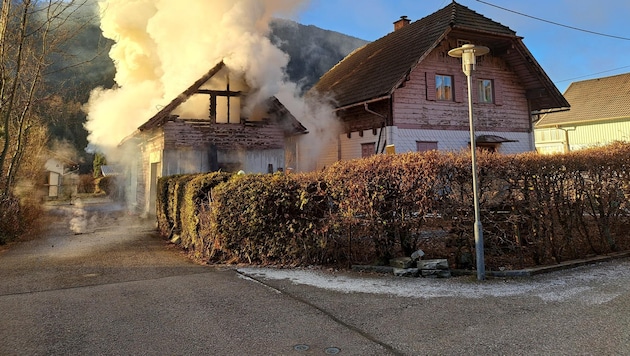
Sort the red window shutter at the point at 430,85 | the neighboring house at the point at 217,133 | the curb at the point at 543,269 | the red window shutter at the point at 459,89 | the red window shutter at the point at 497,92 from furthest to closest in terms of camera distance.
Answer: the red window shutter at the point at 497,92, the red window shutter at the point at 459,89, the red window shutter at the point at 430,85, the neighboring house at the point at 217,133, the curb at the point at 543,269

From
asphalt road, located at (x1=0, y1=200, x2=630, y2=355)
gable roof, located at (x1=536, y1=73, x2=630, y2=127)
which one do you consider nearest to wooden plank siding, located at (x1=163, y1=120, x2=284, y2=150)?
asphalt road, located at (x1=0, y1=200, x2=630, y2=355)

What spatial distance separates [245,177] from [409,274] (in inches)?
143

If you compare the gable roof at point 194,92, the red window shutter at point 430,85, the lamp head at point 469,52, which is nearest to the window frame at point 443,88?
the red window shutter at point 430,85

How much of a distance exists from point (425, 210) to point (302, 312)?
2718mm

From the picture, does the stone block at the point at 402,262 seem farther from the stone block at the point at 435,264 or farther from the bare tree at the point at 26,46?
the bare tree at the point at 26,46

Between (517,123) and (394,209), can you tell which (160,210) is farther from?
(517,123)

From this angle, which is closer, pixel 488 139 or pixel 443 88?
pixel 488 139

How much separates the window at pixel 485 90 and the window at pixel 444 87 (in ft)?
4.65

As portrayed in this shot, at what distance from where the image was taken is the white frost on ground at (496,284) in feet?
17.3

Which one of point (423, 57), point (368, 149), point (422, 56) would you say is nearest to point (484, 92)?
point (423, 57)

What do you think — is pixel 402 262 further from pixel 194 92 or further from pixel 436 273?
pixel 194 92

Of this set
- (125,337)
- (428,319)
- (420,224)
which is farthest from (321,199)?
(125,337)

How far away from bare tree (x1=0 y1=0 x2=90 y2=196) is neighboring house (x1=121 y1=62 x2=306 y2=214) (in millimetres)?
3765

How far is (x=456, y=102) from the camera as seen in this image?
1650 cm
